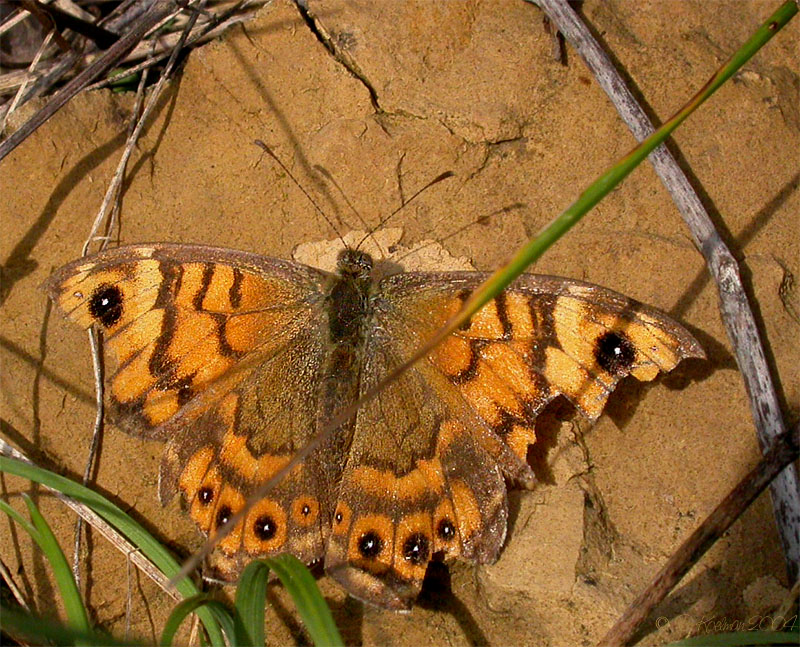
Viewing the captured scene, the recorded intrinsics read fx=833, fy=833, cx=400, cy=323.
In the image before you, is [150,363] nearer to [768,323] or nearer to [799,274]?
[768,323]

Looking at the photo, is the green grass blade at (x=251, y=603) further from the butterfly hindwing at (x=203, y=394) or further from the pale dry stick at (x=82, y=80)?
the pale dry stick at (x=82, y=80)

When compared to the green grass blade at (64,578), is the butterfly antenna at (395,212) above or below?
above

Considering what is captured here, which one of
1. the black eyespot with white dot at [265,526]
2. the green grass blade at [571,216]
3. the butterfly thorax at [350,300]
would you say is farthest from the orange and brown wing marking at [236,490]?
the green grass blade at [571,216]

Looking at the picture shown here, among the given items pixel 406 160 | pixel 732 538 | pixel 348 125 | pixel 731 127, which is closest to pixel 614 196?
pixel 731 127

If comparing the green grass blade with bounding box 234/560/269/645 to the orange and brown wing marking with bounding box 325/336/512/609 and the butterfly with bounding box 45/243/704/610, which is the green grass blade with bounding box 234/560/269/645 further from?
the orange and brown wing marking with bounding box 325/336/512/609

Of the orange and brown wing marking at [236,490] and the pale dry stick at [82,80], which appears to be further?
the pale dry stick at [82,80]

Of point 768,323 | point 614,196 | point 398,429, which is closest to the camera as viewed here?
point 398,429
